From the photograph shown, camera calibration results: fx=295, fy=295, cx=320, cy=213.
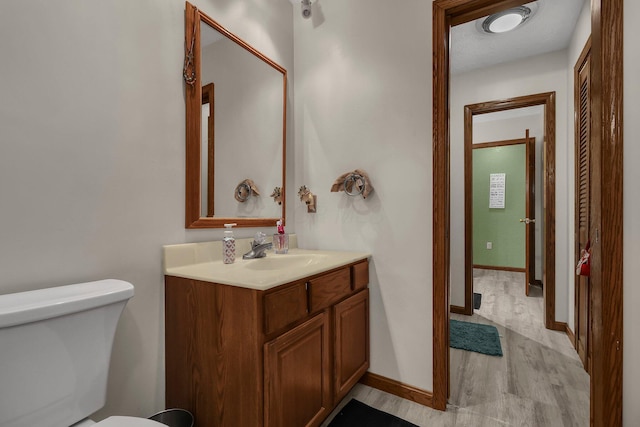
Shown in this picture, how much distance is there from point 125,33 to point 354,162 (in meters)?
1.31

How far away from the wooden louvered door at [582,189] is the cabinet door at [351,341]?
147 centimetres

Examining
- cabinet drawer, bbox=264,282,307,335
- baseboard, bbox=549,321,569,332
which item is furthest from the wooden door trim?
baseboard, bbox=549,321,569,332

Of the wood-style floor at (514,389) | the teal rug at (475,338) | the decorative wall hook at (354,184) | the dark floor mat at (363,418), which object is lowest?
the wood-style floor at (514,389)

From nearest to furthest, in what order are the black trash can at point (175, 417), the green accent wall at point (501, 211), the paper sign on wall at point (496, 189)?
the black trash can at point (175, 417) < the green accent wall at point (501, 211) < the paper sign on wall at point (496, 189)

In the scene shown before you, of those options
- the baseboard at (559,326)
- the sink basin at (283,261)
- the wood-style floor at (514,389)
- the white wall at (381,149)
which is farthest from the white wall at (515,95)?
the sink basin at (283,261)

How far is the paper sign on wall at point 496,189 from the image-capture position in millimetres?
4950

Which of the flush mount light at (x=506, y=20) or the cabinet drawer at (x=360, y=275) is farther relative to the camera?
the flush mount light at (x=506, y=20)

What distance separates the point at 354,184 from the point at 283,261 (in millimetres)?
659

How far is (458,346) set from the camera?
237cm

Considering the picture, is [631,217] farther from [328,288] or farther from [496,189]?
[496,189]

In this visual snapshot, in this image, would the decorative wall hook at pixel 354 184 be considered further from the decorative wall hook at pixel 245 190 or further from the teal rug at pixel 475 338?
the teal rug at pixel 475 338

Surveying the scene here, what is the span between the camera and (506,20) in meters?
2.37

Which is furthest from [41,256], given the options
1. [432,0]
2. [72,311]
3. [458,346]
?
[458,346]

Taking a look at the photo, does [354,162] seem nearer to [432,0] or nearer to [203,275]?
[432,0]
